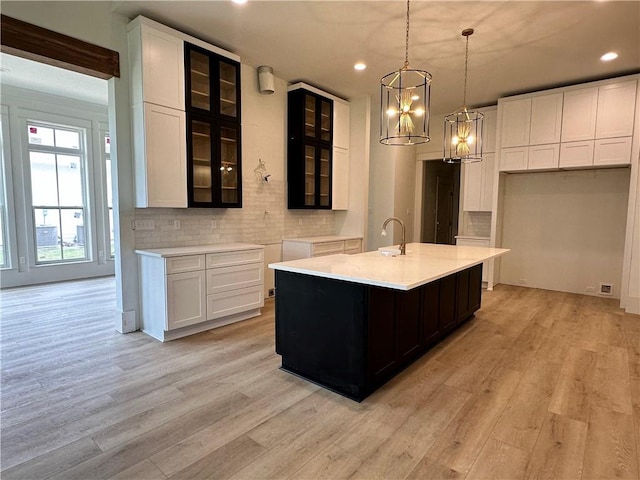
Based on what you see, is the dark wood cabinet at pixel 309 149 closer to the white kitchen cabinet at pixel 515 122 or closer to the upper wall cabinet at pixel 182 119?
the upper wall cabinet at pixel 182 119

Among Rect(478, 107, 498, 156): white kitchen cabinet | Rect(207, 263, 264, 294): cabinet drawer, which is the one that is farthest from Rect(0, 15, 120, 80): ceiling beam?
Rect(478, 107, 498, 156): white kitchen cabinet

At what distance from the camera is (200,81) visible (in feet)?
12.3

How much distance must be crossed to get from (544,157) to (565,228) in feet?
3.92

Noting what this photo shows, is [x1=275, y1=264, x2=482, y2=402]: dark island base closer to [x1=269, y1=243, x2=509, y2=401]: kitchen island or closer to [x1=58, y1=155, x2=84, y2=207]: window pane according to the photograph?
[x1=269, y1=243, x2=509, y2=401]: kitchen island

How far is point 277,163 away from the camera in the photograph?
491 cm

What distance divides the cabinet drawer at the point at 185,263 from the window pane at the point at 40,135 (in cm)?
454

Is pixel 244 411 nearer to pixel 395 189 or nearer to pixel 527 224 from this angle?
pixel 395 189

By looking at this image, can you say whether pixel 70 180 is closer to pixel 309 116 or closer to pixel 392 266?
pixel 309 116

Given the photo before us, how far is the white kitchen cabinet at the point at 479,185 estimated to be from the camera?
5770 millimetres

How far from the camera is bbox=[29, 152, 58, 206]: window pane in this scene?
19.2 ft

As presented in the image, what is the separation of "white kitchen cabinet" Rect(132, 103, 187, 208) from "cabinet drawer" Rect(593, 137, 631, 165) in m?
5.13

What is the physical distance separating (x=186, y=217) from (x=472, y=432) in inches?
131

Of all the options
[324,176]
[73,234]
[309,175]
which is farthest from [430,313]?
[73,234]

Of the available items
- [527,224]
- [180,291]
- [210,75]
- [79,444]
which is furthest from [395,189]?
[79,444]
